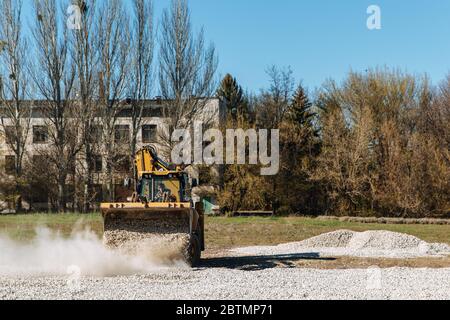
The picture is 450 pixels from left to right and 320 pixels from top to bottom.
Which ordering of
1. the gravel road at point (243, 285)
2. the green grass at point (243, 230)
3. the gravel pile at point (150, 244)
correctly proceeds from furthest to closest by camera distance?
the green grass at point (243, 230) → the gravel pile at point (150, 244) → the gravel road at point (243, 285)

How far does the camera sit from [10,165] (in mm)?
44656

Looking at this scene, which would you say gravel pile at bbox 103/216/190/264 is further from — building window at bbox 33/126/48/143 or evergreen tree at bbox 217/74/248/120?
evergreen tree at bbox 217/74/248/120

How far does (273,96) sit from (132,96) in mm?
15886

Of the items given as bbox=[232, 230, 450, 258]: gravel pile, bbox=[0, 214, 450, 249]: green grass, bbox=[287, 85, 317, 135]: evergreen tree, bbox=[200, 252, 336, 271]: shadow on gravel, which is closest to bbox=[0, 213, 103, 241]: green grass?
bbox=[0, 214, 450, 249]: green grass

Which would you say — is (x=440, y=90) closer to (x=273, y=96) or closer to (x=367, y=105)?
(x=367, y=105)

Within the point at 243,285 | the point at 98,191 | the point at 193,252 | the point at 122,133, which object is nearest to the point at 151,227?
the point at 193,252

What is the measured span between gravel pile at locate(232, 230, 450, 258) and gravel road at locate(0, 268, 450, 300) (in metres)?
5.64

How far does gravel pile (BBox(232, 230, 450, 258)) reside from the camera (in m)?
20.3

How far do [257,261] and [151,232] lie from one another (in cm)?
437

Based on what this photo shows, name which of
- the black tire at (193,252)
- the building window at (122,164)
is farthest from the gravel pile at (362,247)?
the building window at (122,164)

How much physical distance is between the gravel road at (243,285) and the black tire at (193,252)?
0.60m

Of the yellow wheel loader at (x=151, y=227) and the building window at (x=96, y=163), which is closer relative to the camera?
the yellow wheel loader at (x=151, y=227)

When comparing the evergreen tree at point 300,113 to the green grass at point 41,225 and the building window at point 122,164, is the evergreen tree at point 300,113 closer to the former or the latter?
the building window at point 122,164

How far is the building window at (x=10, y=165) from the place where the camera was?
145 ft
